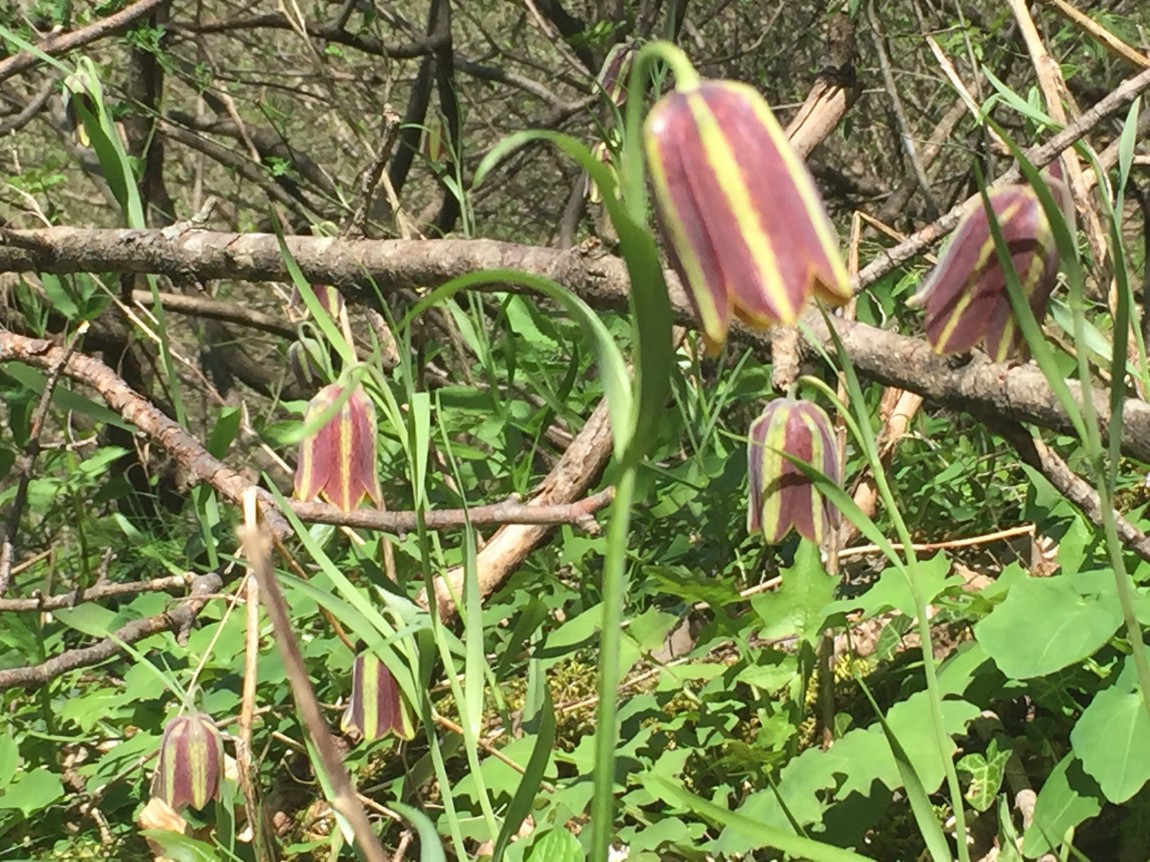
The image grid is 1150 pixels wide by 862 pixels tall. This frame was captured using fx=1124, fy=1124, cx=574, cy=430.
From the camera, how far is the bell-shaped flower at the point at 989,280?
32.2 inches

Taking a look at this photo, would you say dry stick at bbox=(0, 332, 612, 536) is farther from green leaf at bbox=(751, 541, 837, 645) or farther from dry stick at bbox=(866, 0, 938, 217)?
dry stick at bbox=(866, 0, 938, 217)

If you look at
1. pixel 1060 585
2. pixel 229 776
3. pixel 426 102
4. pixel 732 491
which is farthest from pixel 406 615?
pixel 426 102

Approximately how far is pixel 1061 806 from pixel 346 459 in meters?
0.68

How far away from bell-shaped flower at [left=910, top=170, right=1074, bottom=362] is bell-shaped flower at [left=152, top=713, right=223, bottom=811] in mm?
704

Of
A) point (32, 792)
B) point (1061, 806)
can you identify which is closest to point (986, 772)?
point (1061, 806)

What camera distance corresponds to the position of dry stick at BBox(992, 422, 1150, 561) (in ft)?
2.79

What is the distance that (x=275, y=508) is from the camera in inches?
38.7

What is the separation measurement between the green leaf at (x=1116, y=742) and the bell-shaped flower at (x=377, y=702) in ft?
1.90

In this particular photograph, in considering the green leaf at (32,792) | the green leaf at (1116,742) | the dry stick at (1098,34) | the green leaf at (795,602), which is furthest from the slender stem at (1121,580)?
the green leaf at (32,792)

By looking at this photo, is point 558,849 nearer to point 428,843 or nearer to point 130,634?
point 428,843

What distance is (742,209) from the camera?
0.52 meters

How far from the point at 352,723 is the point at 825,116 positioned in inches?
34.8

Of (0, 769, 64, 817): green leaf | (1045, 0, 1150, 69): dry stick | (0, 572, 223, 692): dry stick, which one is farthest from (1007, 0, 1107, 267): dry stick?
(0, 769, 64, 817): green leaf

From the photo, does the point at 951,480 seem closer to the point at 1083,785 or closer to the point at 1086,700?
the point at 1086,700
